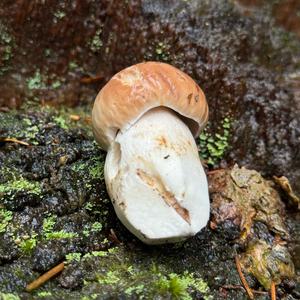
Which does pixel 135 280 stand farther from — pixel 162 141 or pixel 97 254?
pixel 162 141

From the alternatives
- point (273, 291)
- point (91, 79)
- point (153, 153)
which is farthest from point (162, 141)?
point (91, 79)

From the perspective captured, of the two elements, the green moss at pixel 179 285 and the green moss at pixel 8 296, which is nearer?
the green moss at pixel 8 296

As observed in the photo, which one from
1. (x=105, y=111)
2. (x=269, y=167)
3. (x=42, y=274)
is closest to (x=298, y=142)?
(x=269, y=167)

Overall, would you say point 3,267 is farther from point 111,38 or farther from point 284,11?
point 284,11

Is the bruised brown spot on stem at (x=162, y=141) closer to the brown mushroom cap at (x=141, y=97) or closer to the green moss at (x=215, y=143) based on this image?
the brown mushroom cap at (x=141, y=97)

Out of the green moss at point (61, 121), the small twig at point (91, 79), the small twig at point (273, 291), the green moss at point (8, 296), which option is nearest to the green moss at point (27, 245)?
the green moss at point (8, 296)
